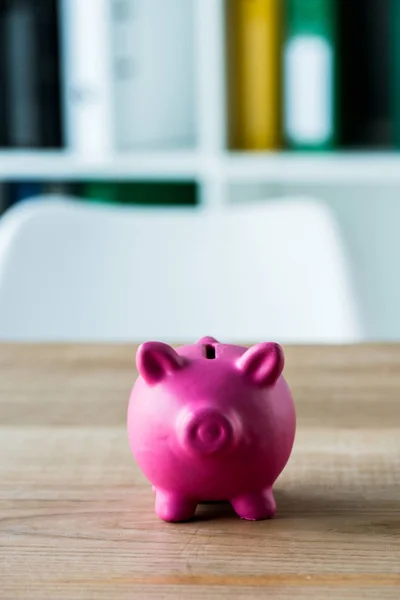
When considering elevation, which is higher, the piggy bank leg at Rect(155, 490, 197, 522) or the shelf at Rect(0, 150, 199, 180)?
the shelf at Rect(0, 150, 199, 180)

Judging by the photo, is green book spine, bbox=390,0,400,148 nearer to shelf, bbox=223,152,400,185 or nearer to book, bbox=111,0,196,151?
shelf, bbox=223,152,400,185

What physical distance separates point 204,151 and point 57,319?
571mm

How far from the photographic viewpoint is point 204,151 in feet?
5.09

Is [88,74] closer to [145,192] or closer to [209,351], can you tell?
[145,192]

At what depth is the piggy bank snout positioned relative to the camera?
43 cm

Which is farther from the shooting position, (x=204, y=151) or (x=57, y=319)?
(x=204, y=151)

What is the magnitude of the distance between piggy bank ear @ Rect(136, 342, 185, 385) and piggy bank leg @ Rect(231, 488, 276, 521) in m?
0.07

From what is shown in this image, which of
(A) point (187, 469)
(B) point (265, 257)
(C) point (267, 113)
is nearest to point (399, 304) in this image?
(C) point (267, 113)

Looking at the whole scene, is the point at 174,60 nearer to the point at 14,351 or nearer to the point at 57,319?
the point at 57,319

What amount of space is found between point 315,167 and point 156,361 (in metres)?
1.13

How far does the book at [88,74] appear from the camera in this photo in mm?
1529

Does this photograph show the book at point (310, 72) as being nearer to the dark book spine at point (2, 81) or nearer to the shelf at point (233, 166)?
the shelf at point (233, 166)

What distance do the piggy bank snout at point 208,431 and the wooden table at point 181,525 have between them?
0.04 m

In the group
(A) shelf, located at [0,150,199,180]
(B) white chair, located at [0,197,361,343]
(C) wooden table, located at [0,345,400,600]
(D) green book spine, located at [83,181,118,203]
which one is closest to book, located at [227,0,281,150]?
(A) shelf, located at [0,150,199,180]
